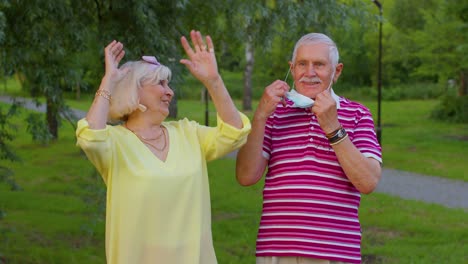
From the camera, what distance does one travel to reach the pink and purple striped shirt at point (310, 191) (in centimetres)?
310

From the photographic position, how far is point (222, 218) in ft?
33.3

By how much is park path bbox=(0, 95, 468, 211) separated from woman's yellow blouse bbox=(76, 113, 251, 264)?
8526 mm

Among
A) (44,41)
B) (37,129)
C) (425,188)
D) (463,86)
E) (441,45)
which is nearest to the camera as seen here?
(44,41)

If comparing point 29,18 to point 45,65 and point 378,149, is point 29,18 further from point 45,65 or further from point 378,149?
point 378,149

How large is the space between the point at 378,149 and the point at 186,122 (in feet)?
2.78

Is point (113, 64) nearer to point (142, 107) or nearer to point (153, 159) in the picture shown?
point (142, 107)

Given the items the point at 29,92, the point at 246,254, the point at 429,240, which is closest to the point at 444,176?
the point at 429,240

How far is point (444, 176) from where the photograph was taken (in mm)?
14281

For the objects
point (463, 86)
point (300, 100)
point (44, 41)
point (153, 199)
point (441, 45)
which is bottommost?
point (463, 86)

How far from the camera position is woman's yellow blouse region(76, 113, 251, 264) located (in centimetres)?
292

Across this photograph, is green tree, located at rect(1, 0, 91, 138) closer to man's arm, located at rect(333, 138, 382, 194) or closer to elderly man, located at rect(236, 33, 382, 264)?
elderly man, located at rect(236, 33, 382, 264)

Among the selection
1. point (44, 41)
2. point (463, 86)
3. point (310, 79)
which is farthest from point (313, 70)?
point (463, 86)

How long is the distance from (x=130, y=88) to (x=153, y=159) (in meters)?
0.31

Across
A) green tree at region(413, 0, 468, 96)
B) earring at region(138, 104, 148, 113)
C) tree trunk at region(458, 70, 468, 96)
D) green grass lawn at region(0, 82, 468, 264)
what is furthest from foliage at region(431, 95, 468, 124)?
earring at region(138, 104, 148, 113)
